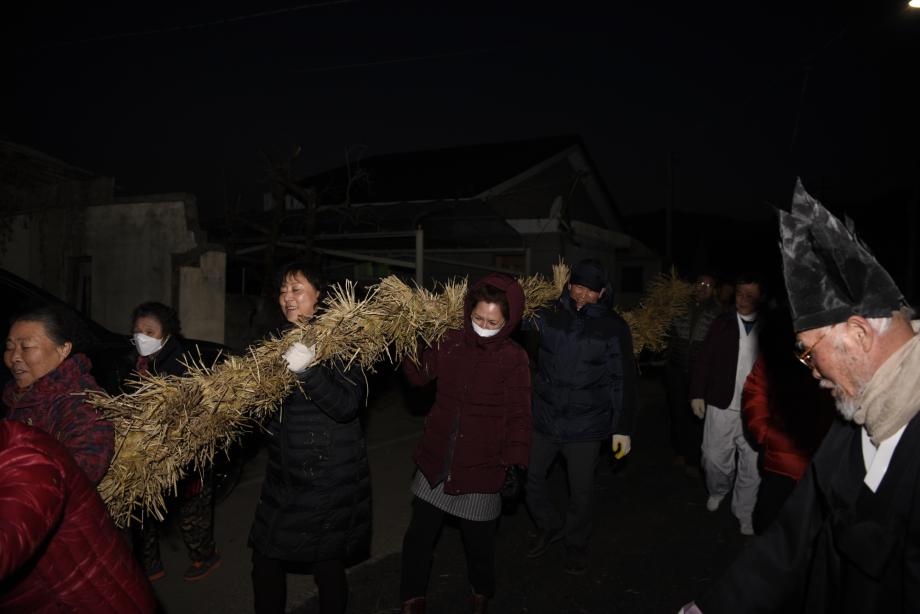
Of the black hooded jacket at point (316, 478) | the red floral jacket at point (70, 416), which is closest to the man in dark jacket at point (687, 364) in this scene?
the black hooded jacket at point (316, 478)

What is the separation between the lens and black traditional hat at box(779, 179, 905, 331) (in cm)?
146

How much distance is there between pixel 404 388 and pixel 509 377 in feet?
20.9

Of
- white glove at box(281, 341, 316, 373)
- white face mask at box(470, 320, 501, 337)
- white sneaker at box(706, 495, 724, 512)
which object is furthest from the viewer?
white sneaker at box(706, 495, 724, 512)

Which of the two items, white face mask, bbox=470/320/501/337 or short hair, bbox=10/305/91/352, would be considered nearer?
short hair, bbox=10/305/91/352

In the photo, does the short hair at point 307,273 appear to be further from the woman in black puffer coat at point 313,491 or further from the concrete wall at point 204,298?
the concrete wall at point 204,298

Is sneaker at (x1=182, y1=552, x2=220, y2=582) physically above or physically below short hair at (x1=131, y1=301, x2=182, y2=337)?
below

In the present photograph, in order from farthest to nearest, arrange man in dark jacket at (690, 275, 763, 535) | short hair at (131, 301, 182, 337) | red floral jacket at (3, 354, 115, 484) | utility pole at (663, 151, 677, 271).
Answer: utility pole at (663, 151, 677, 271) → man in dark jacket at (690, 275, 763, 535) → short hair at (131, 301, 182, 337) → red floral jacket at (3, 354, 115, 484)

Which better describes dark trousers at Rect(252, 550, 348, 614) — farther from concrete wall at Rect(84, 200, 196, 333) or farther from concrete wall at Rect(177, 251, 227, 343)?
concrete wall at Rect(84, 200, 196, 333)

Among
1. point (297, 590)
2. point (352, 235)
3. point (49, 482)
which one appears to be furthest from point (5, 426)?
point (352, 235)

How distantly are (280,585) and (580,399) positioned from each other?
7.21ft

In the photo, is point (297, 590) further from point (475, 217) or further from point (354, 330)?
point (475, 217)

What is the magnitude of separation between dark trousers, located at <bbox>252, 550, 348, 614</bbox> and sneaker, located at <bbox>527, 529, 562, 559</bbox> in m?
1.69

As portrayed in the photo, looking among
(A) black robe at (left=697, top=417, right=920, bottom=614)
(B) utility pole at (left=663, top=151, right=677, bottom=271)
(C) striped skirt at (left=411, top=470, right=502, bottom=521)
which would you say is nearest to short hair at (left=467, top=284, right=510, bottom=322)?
(C) striped skirt at (left=411, top=470, right=502, bottom=521)

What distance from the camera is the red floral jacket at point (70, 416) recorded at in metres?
2.13
